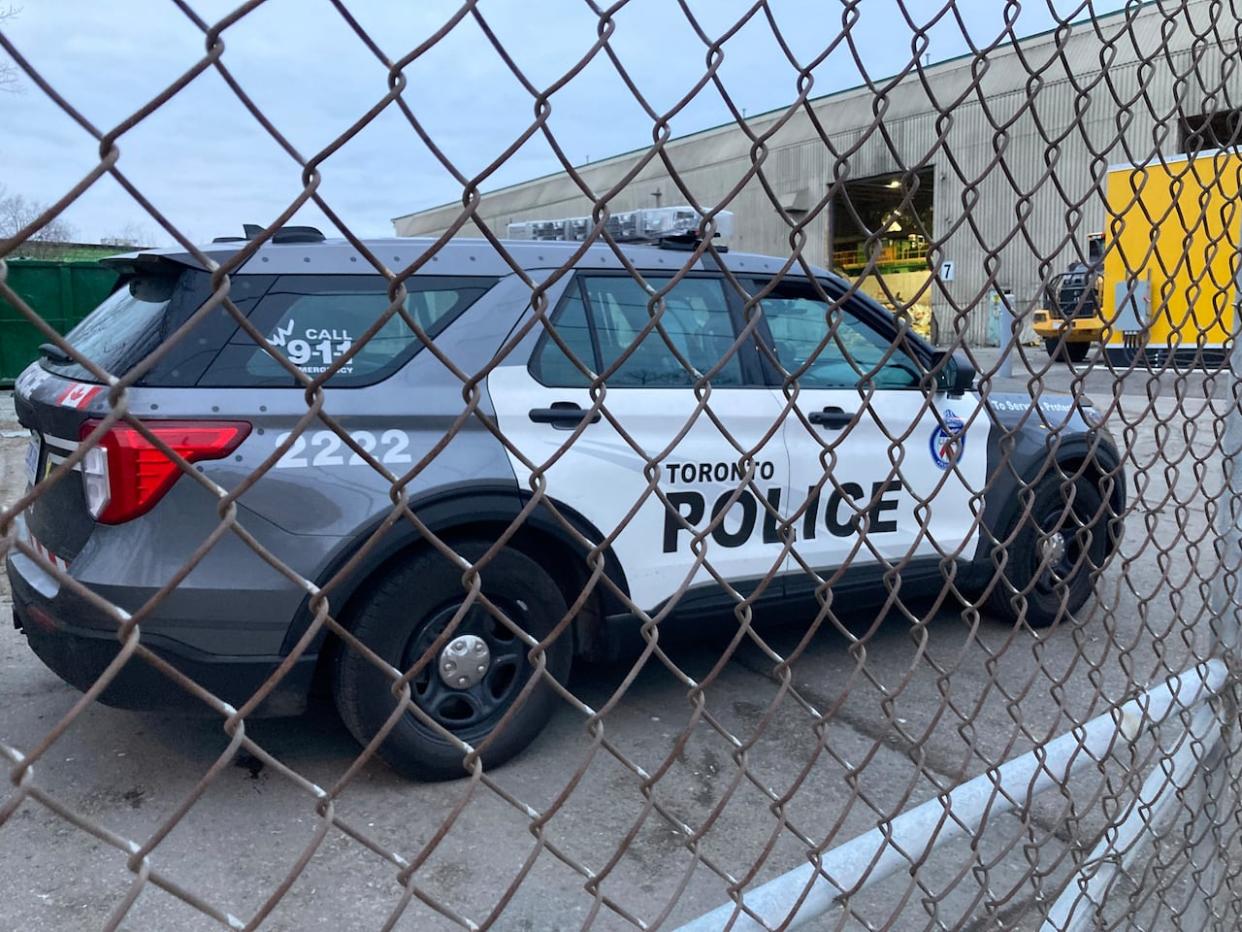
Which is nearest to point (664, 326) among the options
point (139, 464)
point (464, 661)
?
point (464, 661)

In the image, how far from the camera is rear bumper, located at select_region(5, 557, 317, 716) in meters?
2.85

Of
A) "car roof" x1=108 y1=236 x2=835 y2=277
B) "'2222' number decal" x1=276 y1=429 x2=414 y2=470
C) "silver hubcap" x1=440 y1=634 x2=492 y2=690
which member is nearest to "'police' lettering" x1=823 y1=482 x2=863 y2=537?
"car roof" x1=108 y1=236 x2=835 y2=277

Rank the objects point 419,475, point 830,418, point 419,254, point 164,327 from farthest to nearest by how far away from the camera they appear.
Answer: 1. point 830,418
2. point 419,254
3. point 164,327
4. point 419,475

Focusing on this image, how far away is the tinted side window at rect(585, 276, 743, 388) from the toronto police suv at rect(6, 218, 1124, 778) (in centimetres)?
1

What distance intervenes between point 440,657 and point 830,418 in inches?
70.5

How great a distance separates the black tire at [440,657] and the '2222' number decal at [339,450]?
0.33 meters

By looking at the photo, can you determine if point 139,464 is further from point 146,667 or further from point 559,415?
point 559,415

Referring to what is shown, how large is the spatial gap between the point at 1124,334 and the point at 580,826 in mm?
2080

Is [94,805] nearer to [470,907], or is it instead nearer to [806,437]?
[470,907]

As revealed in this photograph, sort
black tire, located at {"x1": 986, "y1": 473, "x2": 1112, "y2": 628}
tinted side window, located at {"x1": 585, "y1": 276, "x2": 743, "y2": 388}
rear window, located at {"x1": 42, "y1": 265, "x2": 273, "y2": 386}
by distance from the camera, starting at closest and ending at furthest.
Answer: rear window, located at {"x1": 42, "y1": 265, "x2": 273, "y2": 386} < tinted side window, located at {"x1": 585, "y1": 276, "x2": 743, "y2": 388} < black tire, located at {"x1": 986, "y1": 473, "x2": 1112, "y2": 628}

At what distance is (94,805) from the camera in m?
3.11

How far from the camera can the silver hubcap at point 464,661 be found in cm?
315

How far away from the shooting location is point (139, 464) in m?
2.82

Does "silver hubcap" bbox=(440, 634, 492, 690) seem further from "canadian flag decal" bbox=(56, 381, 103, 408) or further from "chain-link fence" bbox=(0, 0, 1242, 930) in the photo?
"canadian flag decal" bbox=(56, 381, 103, 408)
